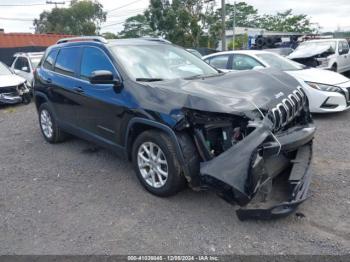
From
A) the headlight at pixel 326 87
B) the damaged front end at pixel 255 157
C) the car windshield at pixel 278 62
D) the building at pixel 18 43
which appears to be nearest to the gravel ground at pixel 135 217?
the damaged front end at pixel 255 157

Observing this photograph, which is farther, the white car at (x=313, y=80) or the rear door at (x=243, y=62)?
the rear door at (x=243, y=62)

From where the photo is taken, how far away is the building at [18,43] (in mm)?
21172

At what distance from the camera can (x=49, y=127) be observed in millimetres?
6395

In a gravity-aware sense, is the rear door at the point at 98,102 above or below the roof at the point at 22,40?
below

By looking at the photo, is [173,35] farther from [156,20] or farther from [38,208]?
[38,208]

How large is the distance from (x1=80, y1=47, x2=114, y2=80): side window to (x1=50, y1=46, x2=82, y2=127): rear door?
18cm

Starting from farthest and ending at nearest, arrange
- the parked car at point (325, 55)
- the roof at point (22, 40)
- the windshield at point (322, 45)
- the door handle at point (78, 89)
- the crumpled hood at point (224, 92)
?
the roof at point (22, 40) < the windshield at point (322, 45) < the parked car at point (325, 55) < the door handle at point (78, 89) < the crumpled hood at point (224, 92)

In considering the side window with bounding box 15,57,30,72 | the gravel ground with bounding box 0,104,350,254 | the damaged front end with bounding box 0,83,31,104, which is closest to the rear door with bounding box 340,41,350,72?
the gravel ground with bounding box 0,104,350,254

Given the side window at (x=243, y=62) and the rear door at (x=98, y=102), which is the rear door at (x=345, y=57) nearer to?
the side window at (x=243, y=62)

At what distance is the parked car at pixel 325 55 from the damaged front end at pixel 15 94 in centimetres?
875

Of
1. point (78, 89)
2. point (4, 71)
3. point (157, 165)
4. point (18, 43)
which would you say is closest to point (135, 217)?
point (157, 165)

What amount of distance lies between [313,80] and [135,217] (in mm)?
5279

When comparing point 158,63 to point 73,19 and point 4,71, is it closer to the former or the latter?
point 4,71

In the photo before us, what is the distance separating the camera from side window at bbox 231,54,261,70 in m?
8.17
